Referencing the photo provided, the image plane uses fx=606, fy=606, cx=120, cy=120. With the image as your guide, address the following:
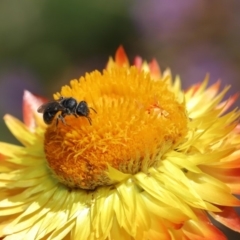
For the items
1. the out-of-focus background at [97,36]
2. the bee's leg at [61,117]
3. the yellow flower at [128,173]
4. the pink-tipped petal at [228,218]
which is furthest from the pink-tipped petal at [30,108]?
the out-of-focus background at [97,36]

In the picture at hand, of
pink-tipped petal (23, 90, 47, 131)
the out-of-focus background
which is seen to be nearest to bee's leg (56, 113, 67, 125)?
pink-tipped petal (23, 90, 47, 131)

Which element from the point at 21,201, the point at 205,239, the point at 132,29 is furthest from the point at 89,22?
the point at 205,239

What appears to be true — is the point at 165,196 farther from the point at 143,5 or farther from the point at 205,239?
the point at 143,5

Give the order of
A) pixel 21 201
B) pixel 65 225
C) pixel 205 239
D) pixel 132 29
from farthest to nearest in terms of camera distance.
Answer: pixel 132 29
pixel 21 201
pixel 65 225
pixel 205 239

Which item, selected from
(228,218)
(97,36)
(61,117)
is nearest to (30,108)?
(61,117)

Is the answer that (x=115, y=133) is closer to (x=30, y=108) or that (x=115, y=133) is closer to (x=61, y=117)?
(x=61, y=117)

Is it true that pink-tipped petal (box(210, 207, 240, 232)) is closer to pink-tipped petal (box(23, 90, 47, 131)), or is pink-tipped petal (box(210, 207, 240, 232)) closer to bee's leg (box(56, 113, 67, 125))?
bee's leg (box(56, 113, 67, 125))
